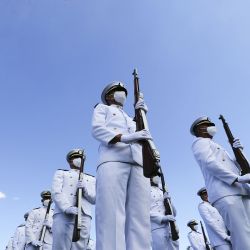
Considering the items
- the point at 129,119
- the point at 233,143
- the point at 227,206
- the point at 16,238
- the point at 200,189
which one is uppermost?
the point at 16,238

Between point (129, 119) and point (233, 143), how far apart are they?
237 centimetres

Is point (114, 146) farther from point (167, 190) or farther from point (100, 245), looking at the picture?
point (167, 190)

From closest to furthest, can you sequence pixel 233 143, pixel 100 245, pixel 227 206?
pixel 100 245, pixel 227 206, pixel 233 143

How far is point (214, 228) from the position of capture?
7.82m

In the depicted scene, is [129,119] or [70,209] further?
[70,209]

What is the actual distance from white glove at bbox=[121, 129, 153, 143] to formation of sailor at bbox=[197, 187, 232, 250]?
15.0 feet

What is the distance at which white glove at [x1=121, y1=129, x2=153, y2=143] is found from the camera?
13.2ft

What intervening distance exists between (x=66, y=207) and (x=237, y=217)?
317cm

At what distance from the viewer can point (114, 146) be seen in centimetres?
425

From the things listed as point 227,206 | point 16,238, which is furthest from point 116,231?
point 16,238

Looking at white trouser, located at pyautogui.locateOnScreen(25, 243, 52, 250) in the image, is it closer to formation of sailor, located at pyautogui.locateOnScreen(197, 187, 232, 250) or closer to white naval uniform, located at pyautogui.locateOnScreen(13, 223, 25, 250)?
white naval uniform, located at pyautogui.locateOnScreen(13, 223, 25, 250)

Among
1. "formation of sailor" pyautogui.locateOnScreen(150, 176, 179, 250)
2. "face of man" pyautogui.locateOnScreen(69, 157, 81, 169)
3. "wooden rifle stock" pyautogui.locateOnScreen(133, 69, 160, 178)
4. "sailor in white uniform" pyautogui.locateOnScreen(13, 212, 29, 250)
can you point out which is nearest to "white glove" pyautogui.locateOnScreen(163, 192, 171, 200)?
"formation of sailor" pyautogui.locateOnScreen(150, 176, 179, 250)

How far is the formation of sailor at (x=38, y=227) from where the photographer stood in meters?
9.75

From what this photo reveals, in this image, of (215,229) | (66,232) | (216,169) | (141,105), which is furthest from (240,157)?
(66,232)
